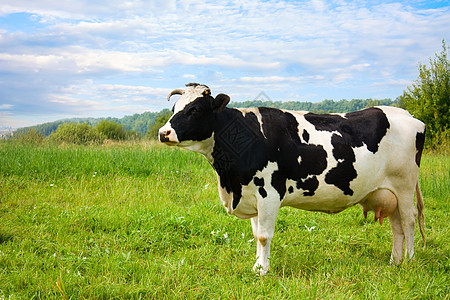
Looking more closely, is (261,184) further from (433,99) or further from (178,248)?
(433,99)

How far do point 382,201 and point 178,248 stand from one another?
9.90ft

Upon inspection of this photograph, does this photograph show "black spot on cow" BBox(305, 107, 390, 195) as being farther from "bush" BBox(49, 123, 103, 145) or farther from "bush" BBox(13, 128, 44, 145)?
"bush" BBox(13, 128, 44, 145)

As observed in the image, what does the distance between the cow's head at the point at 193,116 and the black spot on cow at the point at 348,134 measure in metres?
1.38

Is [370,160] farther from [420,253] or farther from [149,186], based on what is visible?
[149,186]

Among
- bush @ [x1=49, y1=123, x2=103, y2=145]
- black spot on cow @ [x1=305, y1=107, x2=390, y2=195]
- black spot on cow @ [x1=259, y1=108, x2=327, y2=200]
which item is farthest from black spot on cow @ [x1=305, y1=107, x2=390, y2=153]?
bush @ [x1=49, y1=123, x2=103, y2=145]

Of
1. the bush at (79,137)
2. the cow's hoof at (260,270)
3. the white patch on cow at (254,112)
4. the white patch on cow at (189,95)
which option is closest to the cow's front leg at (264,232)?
the cow's hoof at (260,270)

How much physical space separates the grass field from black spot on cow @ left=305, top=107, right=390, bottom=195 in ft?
3.85

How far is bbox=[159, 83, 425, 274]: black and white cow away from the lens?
4383mm

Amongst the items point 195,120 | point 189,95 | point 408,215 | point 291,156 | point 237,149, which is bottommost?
point 408,215

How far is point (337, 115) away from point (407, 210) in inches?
65.4

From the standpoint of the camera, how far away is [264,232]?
4488mm

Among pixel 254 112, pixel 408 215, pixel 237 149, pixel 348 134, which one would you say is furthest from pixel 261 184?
pixel 408 215

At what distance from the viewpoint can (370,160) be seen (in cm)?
484

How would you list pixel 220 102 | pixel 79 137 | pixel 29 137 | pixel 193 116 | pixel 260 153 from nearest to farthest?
pixel 193 116 → pixel 220 102 → pixel 260 153 → pixel 29 137 → pixel 79 137
